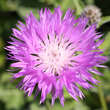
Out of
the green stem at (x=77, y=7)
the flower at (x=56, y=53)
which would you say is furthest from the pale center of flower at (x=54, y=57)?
the green stem at (x=77, y=7)

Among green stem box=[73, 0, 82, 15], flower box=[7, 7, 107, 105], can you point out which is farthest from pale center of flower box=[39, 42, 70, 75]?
green stem box=[73, 0, 82, 15]

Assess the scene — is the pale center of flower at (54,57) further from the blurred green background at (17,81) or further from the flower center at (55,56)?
the blurred green background at (17,81)

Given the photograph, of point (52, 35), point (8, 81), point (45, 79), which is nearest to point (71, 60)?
point (52, 35)

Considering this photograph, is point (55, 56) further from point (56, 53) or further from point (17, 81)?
point (17, 81)

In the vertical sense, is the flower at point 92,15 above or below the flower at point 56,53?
above

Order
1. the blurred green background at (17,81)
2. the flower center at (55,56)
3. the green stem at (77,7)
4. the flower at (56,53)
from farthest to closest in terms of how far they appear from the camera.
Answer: the blurred green background at (17,81) < the green stem at (77,7) < the flower center at (55,56) < the flower at (56,53)

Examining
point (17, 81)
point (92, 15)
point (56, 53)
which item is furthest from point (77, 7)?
point (17, 81)

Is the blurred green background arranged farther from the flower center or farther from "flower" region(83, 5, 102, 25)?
the flower center
